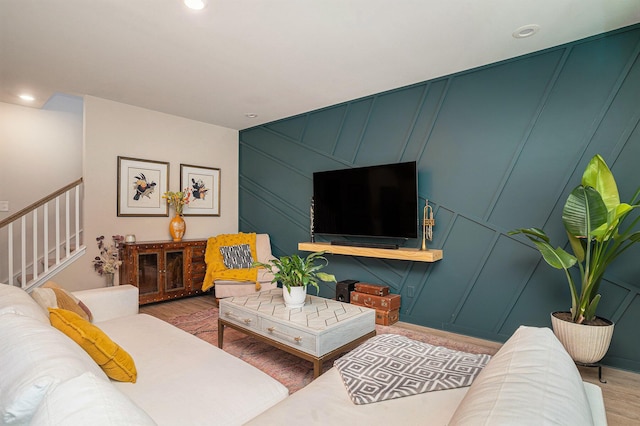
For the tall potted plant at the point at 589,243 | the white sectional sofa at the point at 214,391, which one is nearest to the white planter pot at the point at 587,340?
the tall potted plant at the point at 589,243

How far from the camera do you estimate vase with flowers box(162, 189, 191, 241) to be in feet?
14.9

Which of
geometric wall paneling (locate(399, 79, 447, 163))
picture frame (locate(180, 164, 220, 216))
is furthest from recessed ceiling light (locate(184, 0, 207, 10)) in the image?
picture frame (locate(180, 164, 220, 216))

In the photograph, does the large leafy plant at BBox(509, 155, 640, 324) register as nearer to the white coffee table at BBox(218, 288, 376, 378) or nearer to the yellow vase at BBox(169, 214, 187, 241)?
the white coffee table at BBox(218, 288, 376, 378)

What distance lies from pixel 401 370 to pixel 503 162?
7.58ft

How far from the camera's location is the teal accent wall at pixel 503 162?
254cm

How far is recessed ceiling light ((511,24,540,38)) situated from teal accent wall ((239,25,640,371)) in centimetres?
39

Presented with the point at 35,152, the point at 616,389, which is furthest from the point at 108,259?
the point at 616,389

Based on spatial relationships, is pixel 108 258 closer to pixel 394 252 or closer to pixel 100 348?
pixel 100 348

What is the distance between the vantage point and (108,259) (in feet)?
12.8

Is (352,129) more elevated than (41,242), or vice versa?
(352,129)

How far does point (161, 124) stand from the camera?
4.57m

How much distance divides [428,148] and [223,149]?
10.8 feet

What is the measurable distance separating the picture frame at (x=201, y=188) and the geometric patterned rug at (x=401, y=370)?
3.82 m

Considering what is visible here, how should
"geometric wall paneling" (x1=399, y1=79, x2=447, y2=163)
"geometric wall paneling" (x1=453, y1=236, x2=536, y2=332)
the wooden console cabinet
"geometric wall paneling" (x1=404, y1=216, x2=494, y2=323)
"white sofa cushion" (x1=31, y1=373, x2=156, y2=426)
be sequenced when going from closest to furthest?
"white sofa cushion" (x1=31, y1=373, x2=156, y2=426)
"geometric wall paneling" (x1=453, y1=236, x2=536, y2=332)
"geometric wall paneling" (x1=404, y1=216, x2=494, y2=323)
"geometric wall paneling" (x1=399, y1=79, x2=447, y2=163)
the wooden console cabinet
